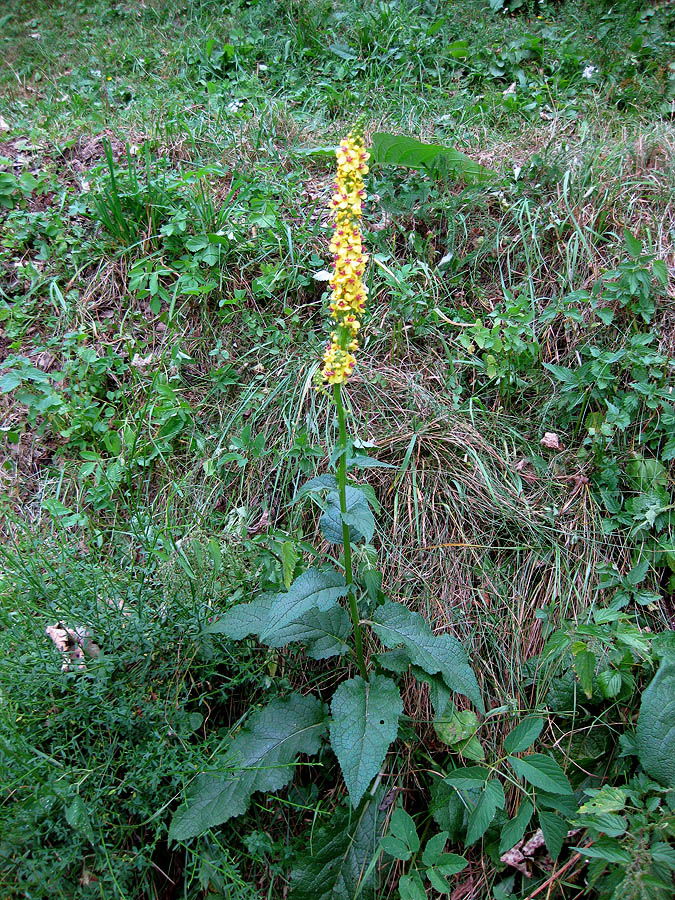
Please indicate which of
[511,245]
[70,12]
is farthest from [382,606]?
[70,12]

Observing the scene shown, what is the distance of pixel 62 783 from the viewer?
5.54 feet

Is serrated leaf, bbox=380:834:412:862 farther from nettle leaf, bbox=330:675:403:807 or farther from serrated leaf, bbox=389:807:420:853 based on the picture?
nettle leaf, bbox=330:675:403:807

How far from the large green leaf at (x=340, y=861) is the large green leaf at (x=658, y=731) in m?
0.87

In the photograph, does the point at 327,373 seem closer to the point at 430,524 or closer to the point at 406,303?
the point at 430,524

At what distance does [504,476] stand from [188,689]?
148 cm

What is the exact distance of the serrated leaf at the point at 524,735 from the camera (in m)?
1.82

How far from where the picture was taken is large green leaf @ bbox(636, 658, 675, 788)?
1.80 metres

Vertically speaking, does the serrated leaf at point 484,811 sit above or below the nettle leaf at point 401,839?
above

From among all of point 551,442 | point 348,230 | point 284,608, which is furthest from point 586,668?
point 348,230

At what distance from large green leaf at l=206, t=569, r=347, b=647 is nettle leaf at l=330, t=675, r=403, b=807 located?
0.86 ft

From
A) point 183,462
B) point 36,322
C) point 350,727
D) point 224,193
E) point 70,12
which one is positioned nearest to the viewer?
point 350,727

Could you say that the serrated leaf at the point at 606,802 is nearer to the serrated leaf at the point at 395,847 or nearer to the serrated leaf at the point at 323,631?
the serrated leaf at the point at 395,847

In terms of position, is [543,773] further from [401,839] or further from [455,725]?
[401,839]

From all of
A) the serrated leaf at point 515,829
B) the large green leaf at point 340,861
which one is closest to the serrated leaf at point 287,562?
the large green leaf at point 340,861
